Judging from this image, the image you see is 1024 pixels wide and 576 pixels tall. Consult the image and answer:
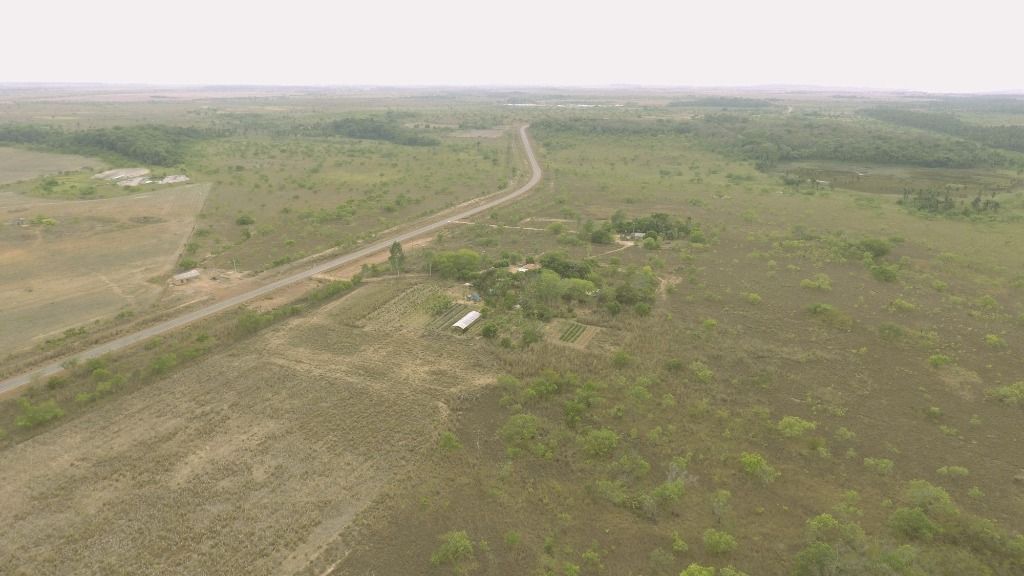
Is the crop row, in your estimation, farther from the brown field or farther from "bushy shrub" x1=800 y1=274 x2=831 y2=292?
the brown field

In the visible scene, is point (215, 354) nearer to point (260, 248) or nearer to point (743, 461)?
point (260, 248)

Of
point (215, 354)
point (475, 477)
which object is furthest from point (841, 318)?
point (215, 354)

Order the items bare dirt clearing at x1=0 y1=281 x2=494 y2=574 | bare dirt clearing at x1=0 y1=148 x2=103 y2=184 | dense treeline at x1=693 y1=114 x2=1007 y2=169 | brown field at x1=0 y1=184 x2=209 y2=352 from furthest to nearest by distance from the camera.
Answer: dense treeline at x1=693 y1=114 x2=1007 y2=169 → bare dirt clearing at x1=0 y1=148 x2=103 y2=184 → brown field at x1=0 y1=184 x2=209 y2=352 → bare dirt clearing at x1=0 y1=281 x2=494 y2=574

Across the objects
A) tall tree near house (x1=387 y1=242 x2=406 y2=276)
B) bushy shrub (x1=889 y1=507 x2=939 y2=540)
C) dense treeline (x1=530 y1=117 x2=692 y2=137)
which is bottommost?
bushy shrub (x1=889 y1=507 x2=939 y2=540)

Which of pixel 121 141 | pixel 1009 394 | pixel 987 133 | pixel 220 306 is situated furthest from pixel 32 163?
pixel 987 133

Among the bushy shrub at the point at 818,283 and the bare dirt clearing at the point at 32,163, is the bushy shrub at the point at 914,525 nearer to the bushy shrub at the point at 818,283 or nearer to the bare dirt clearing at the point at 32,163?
the bushy shrub at the point at 818,283

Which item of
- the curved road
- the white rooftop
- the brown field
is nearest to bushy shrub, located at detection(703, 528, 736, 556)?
the curved road

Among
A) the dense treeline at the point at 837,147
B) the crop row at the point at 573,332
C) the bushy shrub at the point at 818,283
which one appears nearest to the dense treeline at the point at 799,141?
the dense treeline at the point at 837,147

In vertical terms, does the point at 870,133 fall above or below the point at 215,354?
above
